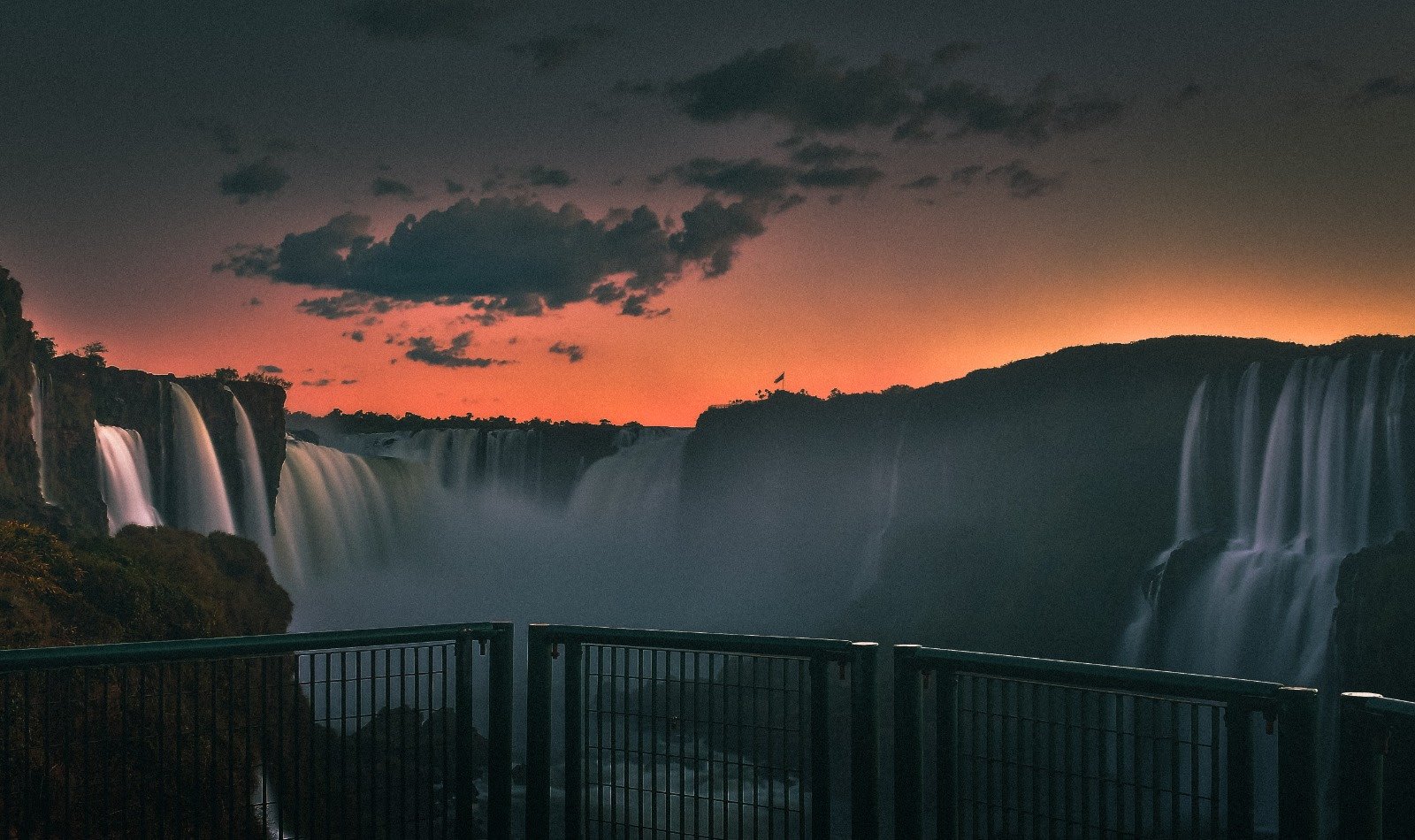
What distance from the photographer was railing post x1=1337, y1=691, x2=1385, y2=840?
160 inches

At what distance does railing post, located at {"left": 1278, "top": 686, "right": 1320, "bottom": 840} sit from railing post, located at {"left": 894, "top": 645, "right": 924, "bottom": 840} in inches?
57.6

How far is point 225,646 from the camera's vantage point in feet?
17.4

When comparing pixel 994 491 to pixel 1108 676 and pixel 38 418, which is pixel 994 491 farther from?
pixel 1108 676

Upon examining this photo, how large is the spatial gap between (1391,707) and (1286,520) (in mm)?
33576

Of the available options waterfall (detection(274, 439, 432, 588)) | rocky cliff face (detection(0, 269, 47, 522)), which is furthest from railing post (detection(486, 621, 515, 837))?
waterfall (detection(274, 439, 432, 588))

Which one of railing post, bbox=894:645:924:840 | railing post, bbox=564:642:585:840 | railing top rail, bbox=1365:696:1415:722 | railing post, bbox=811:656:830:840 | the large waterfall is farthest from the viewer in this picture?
the large waterfall

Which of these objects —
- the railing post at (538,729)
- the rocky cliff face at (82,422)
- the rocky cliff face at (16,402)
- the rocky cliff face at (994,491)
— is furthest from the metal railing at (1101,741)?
the rocky cliff face at (994,491)

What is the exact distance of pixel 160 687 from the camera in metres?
5.15

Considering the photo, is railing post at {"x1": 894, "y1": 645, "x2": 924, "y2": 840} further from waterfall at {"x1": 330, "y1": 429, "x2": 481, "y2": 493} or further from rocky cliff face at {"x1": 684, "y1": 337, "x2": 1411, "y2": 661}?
waterfall at {"x1": 330, "y1": 429, "x2": 481, "y2": 493}

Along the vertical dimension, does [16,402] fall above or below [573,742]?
above

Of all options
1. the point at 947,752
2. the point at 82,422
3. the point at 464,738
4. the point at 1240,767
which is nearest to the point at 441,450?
the point at 82,422

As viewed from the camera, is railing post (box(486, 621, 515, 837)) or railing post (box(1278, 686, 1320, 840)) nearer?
railing post (box(1278, 686, 1320, 840))

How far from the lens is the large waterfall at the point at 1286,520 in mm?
30984

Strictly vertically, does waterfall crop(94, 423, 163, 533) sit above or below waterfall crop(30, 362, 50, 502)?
below
